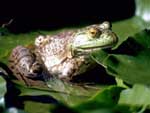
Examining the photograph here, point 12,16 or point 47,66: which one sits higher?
point 12,16

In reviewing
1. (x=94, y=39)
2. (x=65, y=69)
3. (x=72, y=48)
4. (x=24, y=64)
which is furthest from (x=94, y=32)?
(x=24, y=64)

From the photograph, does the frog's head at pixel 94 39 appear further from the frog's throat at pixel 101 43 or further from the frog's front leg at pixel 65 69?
the frog's front leg at pixel 65 69

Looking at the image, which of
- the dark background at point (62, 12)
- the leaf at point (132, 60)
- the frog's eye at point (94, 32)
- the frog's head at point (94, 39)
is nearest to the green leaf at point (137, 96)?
the leaf at point (132, 60)

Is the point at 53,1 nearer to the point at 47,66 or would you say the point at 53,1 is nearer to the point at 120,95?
the point at 47,66

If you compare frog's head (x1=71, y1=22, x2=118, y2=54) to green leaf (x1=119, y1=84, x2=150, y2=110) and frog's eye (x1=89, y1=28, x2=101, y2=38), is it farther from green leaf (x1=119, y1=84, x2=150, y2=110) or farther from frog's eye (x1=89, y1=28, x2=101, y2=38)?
green leaf (x1=119, y1=84, x2=150, y2=110)

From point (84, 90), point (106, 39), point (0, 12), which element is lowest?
point (84, 90)

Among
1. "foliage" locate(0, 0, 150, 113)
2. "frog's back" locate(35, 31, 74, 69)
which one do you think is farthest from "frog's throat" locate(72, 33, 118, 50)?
"foliage" locate(0, 0, 150, 113)

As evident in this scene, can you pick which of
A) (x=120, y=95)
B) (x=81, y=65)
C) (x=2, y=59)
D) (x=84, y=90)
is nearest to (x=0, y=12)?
(x=2, y=59)
